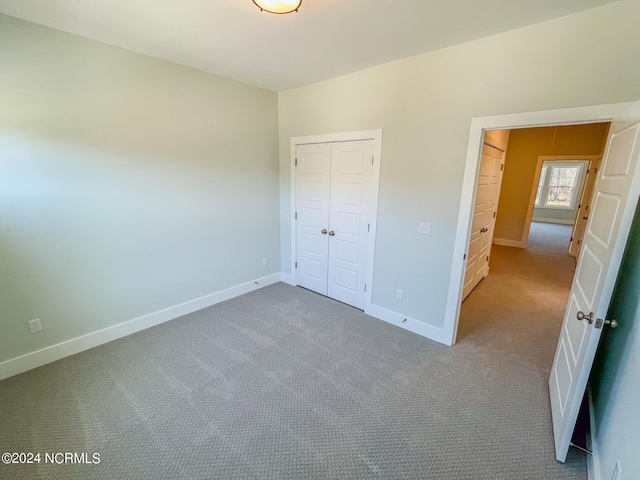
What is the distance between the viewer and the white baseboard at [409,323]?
8.84 feet

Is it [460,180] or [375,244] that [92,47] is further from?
[460,180]

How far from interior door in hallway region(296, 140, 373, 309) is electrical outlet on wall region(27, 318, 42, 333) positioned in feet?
8.86

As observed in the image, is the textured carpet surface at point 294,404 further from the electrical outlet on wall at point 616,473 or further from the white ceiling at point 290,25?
the white ceiling at point 290,25

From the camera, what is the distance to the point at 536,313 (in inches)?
129

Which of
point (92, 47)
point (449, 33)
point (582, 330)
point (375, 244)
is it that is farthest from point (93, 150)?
point (582, 330)

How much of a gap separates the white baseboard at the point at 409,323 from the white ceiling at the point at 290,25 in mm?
2547

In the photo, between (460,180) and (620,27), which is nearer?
(620,27)

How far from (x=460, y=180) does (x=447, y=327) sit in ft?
4.61

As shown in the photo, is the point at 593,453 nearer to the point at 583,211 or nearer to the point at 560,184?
the point at 583,211

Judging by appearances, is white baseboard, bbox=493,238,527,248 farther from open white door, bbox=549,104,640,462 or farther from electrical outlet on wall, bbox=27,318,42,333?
electrical outlet on wall, bbox=27,318,42,333

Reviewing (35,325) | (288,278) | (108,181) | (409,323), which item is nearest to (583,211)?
(409,323)

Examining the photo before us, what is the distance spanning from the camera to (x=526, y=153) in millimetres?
6277

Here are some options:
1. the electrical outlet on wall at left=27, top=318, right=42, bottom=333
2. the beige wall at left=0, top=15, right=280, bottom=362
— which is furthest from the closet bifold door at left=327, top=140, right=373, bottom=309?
the electrical outlet on wall at left=27, top=318, right=42, bottom=333

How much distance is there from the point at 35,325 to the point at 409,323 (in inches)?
135
